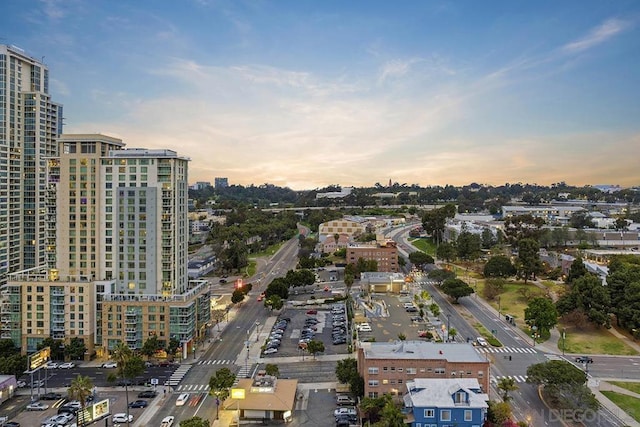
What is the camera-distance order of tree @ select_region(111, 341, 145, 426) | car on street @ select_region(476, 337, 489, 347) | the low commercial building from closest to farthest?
the low commercial building → tree @ select_region(111, 341, 145, 426) → car on street @ select_region(476, 337, 489, 347)

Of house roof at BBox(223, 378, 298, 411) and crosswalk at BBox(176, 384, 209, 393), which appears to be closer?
house roof at BBox(223, 378, 298, 411)

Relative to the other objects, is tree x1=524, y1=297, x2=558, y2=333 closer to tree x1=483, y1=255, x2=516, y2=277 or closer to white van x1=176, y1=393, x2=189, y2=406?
tree x1=483, y1=255, x2=516, y2=277

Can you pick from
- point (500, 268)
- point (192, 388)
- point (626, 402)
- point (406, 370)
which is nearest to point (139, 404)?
point (192, 388)

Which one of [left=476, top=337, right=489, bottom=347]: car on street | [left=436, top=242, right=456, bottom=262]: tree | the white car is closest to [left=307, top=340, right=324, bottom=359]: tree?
the white car

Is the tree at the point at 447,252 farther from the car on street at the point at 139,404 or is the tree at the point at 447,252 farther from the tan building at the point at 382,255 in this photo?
the car on street at the point at 139,404

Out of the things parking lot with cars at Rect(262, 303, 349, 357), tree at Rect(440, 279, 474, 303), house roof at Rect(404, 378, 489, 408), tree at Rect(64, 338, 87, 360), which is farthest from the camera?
tree at Rect(440, 279, 474, 303)

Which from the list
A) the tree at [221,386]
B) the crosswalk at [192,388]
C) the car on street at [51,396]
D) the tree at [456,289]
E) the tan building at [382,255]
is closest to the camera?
the tree at [221,386]

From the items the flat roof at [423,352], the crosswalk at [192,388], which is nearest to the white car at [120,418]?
the crosswalk at [192,388]
